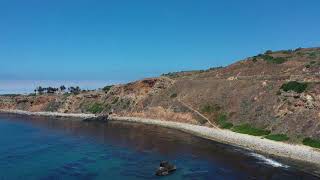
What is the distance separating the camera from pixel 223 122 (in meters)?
106

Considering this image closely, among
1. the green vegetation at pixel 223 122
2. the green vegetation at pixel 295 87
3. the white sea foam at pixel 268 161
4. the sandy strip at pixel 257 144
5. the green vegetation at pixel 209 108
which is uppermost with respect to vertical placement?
Answer: the green vegetation at pixel 295 87

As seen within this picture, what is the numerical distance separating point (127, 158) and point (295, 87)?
146 ft

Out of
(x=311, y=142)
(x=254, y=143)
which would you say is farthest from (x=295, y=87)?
(x=311, y=142)

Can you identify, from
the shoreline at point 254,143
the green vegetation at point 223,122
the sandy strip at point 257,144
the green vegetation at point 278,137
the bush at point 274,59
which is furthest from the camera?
the bush at point 274,59

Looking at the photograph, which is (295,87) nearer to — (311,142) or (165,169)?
(311,142)

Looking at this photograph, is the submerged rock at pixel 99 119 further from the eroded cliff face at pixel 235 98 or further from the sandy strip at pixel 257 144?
the sandy strip at pixel 257 144

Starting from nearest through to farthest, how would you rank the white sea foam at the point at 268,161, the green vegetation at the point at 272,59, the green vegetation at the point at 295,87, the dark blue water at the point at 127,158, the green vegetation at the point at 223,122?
the dark blue water at the point at 127,158 < the white sea foam at the point at 268,161 < the green vegetation at the point at 295,87 < the green vegetation at the point at 223,122 < the green vegetation at the point at 272,59

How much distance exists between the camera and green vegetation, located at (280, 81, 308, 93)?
93.6 meters

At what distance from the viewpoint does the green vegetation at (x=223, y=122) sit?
10188 cm

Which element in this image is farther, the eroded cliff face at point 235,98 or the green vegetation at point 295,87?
the green vegetation at point 295,87

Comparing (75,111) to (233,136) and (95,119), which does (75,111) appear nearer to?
(95,119)

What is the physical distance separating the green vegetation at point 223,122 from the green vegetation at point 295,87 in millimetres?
14994

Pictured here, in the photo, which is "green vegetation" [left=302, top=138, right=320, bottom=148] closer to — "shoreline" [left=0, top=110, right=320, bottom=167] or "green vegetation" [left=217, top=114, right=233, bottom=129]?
"shoreline" [left=0, top=110, right=320, bottom=167]

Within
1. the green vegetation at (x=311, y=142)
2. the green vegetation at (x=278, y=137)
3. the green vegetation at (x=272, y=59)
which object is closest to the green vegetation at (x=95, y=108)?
the green vegetation at (x=272, y=59)
